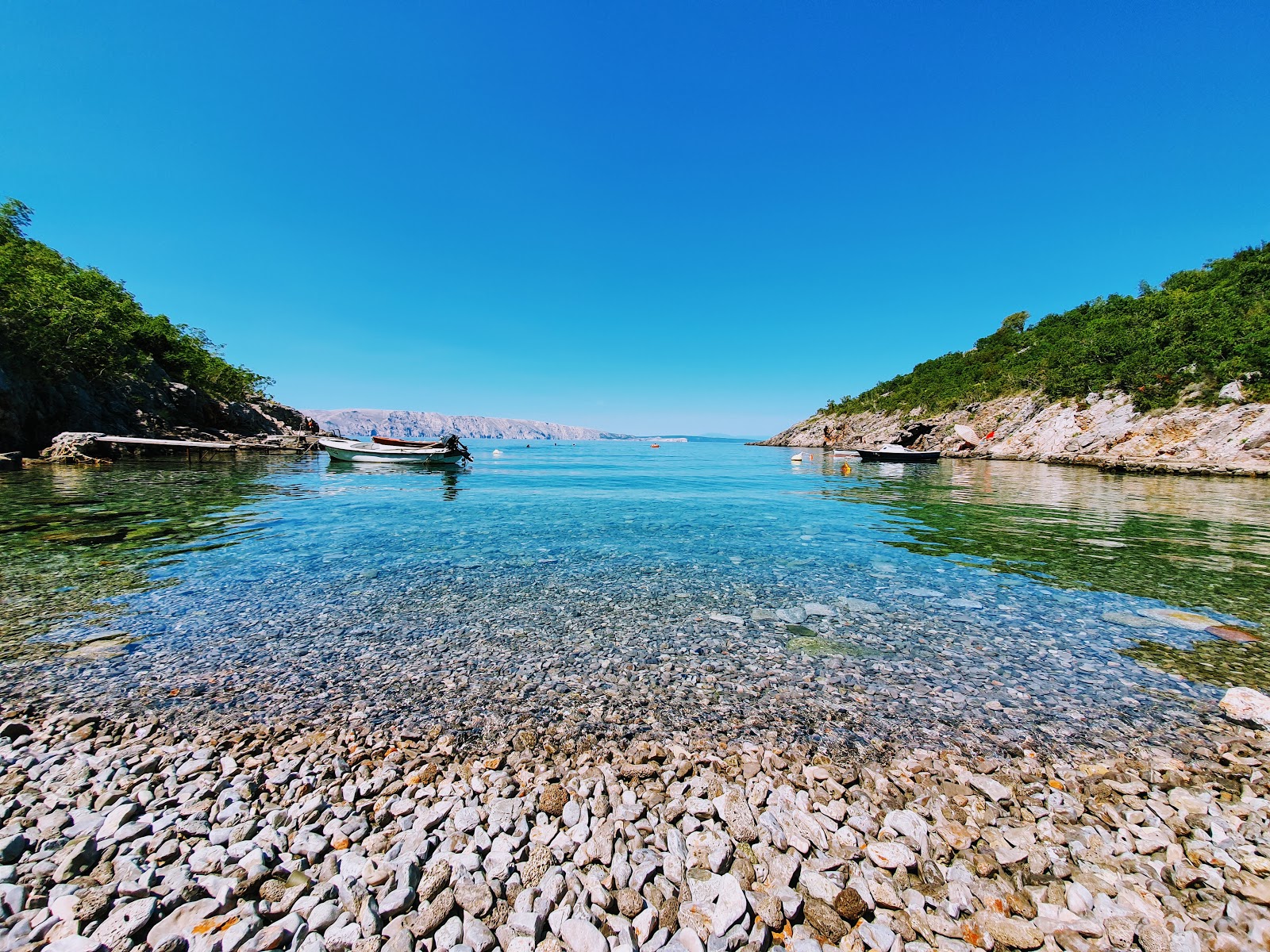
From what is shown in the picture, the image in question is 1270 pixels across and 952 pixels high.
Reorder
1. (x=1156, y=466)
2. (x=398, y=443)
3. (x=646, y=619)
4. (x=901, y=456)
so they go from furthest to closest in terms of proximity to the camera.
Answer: (x=901, y=456)
(x=398, y=443)
(x=1156, y=466)
(x=646, y=619)

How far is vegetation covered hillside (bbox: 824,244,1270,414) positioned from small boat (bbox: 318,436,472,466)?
220ft

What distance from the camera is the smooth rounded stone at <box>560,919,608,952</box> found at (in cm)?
271

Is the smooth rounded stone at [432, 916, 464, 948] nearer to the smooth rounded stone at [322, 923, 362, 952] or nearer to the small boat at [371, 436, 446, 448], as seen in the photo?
the smooth rounded stone at [322, 923, 362, 952]

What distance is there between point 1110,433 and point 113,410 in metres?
99.1

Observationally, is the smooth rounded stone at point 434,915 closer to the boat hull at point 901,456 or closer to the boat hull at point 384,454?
the boat hull at point 384,454

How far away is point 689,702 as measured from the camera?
17.9 ft

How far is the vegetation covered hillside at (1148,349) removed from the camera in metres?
43.6

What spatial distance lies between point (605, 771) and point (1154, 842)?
4.03 m

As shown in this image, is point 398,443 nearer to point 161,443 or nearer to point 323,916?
point 161,443

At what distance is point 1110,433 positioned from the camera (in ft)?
160

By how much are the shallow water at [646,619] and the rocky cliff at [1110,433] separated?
30.8 meters

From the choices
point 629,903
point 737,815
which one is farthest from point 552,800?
point 737,815

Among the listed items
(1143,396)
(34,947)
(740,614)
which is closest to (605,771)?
(34,947)

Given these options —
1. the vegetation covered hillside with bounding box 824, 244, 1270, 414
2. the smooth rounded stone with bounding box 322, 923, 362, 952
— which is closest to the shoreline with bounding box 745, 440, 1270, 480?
the vegetation covered hillside with bounding box 824, 244, 1270, 414
